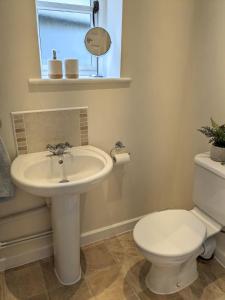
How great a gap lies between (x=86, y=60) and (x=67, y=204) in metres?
1.01

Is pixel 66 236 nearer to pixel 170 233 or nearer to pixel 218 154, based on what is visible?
pixel 170 233

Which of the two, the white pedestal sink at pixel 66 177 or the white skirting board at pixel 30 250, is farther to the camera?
the white skirting board at pixel 30 250

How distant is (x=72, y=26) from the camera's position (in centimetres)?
162

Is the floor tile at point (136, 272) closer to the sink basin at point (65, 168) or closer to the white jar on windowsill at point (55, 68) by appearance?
the sink basin at point (65, 168)

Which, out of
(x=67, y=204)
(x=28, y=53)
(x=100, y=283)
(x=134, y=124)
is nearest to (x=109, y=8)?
(x=28, y=53)

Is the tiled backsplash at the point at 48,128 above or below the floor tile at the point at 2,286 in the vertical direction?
above

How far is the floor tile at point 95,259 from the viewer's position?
1666 millimetres

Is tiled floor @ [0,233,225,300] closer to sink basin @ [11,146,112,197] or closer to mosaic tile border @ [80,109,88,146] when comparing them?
sink basin @ [11,146,112,197]

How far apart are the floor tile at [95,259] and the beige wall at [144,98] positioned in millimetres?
159

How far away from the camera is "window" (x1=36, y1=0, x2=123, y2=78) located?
1.52 meters

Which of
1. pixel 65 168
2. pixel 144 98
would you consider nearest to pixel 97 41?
pixel 144 98

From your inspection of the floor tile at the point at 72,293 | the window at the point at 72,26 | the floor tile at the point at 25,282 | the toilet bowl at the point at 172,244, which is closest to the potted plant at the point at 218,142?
the toilet bowl at the point at 172,244

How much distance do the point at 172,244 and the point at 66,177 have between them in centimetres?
71

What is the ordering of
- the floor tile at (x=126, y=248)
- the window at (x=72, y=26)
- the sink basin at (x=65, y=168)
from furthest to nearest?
1. the floor tile at (x=126, y=248)
2. the window at (x=72, y=26)
3. the sink basin at (x=65, y=168)
